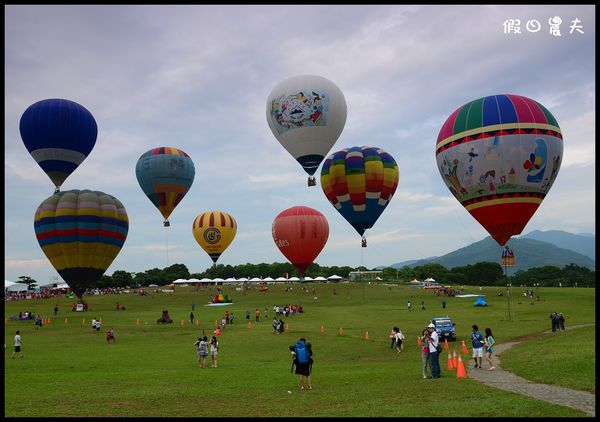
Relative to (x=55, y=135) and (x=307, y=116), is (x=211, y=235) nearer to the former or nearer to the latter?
(x=55, y=135)

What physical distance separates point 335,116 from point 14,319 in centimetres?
4636

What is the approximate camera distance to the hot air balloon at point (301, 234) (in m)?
80.9

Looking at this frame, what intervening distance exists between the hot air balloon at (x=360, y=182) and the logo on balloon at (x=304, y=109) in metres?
8.74

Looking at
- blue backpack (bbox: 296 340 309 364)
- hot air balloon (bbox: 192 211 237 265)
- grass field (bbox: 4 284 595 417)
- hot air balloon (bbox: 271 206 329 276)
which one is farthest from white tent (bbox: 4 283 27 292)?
blue backpack (bbox: 296 340 309 364)

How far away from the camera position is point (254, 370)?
1073 inches

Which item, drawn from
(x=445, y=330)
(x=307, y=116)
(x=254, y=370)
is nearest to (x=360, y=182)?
(x=307, y=116)

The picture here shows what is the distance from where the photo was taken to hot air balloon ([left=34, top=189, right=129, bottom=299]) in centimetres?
6512

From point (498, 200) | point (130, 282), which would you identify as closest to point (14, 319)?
point (498, 200)

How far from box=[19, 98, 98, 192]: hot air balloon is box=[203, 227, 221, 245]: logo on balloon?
36567mm

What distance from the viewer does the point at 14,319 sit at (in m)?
67.6

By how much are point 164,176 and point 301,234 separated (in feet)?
72.4

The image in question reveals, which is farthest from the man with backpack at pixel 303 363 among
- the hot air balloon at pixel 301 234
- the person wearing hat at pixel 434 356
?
the hot air balloon at pixel 301 234

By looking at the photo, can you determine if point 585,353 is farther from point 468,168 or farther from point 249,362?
point 468,168

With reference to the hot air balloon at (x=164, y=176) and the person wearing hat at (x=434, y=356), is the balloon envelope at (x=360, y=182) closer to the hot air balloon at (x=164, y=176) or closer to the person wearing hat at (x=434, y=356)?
the hot air balloon at (x=164, y=176)
